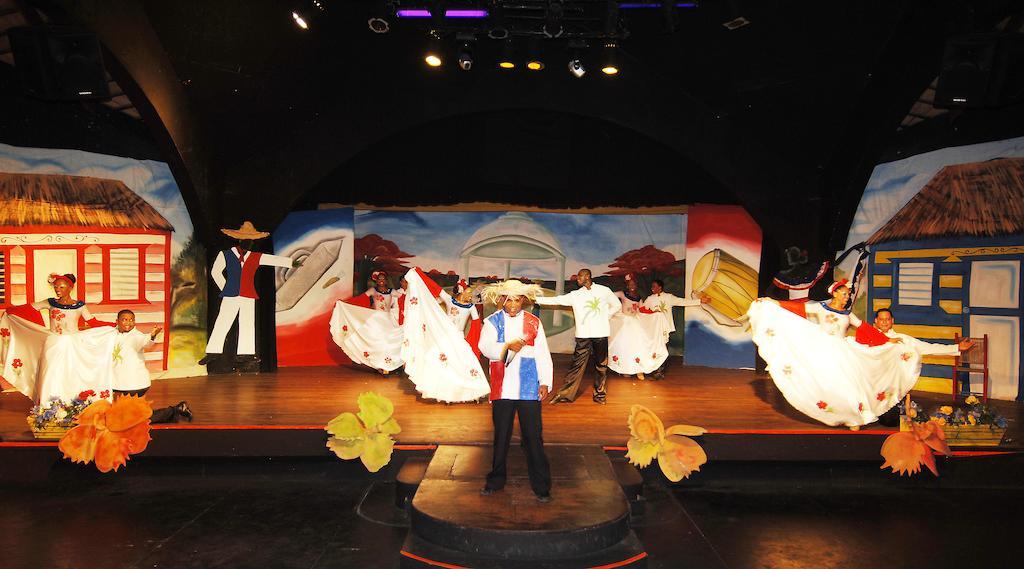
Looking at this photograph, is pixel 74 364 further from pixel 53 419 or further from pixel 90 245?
pixel 90 245

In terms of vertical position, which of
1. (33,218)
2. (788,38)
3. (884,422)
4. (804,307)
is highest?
(788,38)

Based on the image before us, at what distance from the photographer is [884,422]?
5977mm

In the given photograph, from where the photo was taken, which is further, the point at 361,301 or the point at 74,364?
the point at 361,301

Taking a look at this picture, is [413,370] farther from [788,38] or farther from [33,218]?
[788,38]

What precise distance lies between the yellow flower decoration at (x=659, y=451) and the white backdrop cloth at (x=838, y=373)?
128 cm

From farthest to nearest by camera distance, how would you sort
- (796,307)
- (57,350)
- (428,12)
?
(796,307), (428,12), (57,350)

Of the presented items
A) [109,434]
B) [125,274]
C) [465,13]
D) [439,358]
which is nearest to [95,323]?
[109,434]

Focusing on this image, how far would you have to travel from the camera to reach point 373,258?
10016mm

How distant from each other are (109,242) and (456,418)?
4.53 metres

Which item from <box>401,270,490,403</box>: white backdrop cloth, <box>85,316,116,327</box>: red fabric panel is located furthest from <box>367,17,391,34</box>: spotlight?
<box>85,316,116,327</box>: red fabric panel

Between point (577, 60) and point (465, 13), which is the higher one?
point (465, 13)

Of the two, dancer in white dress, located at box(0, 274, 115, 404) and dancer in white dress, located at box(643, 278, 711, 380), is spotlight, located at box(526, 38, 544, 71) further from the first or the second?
dancer in white dress, located at box(0, 274, 115, 404)

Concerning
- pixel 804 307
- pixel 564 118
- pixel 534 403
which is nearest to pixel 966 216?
pixel 804 307

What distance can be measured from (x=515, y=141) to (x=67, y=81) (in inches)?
193
